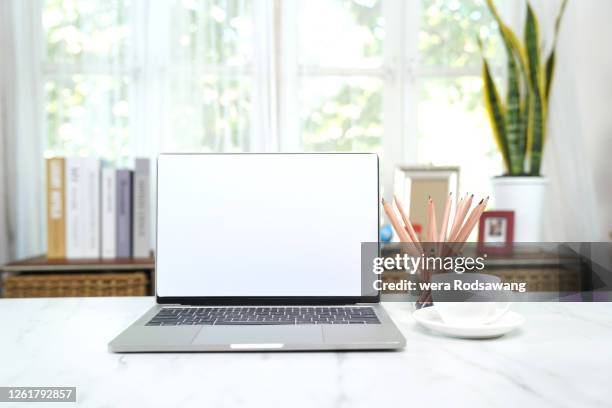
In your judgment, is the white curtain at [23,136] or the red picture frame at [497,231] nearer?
the red picture frame at [497,231]

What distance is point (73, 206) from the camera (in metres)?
2.05

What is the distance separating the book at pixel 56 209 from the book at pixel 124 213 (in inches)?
8.2

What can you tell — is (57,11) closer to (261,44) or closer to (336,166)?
(261,44)

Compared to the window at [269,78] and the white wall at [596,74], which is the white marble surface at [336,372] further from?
the white wall at [596,74]

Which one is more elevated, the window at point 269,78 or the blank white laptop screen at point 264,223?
the window at point 269,78

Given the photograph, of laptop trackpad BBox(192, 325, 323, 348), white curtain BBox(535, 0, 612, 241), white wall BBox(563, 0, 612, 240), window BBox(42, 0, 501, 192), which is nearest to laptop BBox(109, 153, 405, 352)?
laptop trackpad BBox(192, 325, 323, 348)

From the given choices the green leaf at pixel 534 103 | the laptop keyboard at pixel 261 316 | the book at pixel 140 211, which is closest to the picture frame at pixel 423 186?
the green leaf at pixel 534 103

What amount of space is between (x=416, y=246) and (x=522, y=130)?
156 cm

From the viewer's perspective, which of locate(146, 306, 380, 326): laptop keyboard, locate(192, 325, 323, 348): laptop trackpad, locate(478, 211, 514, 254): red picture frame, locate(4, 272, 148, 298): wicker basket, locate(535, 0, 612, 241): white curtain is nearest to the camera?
locate(192, 325, 323, 348): laptop trackpad

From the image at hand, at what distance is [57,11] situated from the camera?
2359mm

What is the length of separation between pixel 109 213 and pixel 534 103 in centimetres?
179

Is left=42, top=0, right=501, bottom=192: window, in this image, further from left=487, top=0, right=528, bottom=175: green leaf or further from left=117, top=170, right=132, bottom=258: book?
left=117, top=170, right=132, bottom=258: book

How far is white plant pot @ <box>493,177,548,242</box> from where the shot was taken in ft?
7.18

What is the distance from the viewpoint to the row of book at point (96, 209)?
2.04 metres
